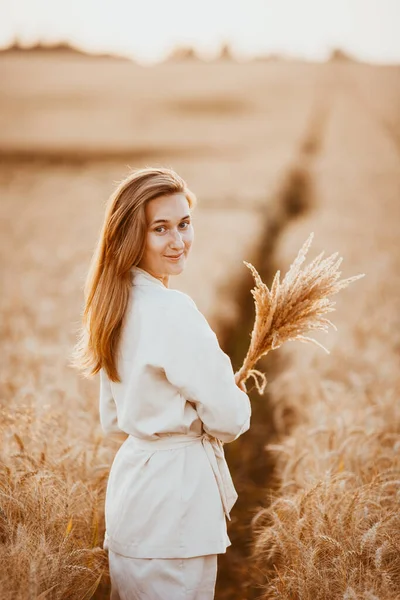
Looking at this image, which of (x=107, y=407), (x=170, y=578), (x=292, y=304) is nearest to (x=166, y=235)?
(x=292, y=304)

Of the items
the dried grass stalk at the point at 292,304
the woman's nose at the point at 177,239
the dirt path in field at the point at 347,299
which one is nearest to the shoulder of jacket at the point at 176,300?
the woman's nose at the point at 177,239

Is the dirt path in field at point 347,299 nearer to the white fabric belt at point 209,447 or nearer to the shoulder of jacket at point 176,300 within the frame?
the white fabric belt at point 209,447

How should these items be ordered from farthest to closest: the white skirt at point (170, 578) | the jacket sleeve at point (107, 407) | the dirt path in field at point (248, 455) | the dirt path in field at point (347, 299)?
the dirt path in field at point (347, 299) < the dirt path in field at point (248, 455) < the jacket sleeve at point (107, 407) < the white skirt at point (170, 578)

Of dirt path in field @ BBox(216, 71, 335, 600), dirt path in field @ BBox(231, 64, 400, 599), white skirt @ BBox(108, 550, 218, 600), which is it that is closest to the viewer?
white skirt @ BBox(108, 550, 218, 600)

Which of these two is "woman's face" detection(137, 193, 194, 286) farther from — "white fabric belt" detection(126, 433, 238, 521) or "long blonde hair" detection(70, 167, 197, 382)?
"white fabric belt" detection(126, 433, 238, 521)

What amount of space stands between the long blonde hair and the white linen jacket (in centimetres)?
4

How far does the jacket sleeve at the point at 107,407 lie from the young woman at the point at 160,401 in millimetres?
192

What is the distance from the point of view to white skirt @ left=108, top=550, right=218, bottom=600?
226 cm

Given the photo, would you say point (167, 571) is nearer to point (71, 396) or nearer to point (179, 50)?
point (71, 396)

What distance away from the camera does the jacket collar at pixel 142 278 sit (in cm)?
235

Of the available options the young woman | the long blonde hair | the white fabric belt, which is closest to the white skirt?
the young woman

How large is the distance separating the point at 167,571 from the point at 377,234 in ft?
37.1

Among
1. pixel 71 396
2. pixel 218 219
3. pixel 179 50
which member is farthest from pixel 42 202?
pixel 179 50

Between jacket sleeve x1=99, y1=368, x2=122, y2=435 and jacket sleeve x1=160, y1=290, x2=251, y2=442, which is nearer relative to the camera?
jacket sleeve x1=160, y1=290, x2=251, y2=442
